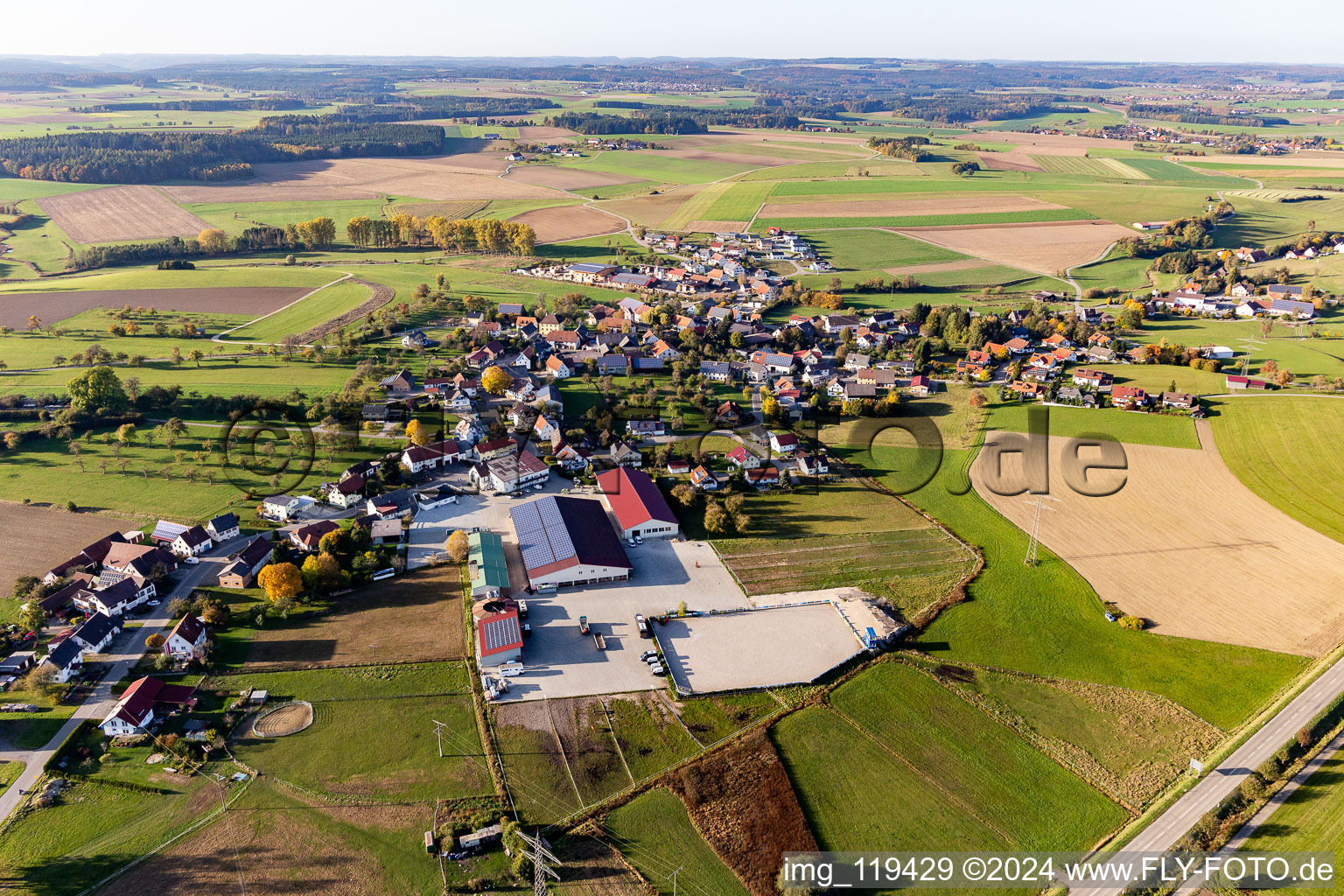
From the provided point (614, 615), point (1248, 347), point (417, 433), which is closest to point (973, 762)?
point (614, 615)

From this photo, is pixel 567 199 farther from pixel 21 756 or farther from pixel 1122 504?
pixel 21 756

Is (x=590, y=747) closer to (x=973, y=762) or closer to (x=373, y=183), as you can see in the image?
(x=973, y=762)

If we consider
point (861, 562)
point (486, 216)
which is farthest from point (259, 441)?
point (486, 216)

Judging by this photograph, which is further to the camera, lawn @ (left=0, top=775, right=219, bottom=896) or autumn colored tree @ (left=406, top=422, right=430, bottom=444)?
autumn colored tree @ (left=406, top=422, right=430, bottom=444)

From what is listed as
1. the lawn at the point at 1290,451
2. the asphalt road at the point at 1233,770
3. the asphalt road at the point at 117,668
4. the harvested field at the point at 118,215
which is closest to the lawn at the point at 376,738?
the asphalt road at the point at 117,668

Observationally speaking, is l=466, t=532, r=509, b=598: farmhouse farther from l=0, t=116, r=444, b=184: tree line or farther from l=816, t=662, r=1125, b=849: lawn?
l=0, t=116, r=444, b=184: tree line

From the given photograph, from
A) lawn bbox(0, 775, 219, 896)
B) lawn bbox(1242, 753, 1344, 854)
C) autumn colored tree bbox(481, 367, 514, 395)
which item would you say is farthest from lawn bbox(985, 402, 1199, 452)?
lawn bbox(0, 775, 219, 896)
